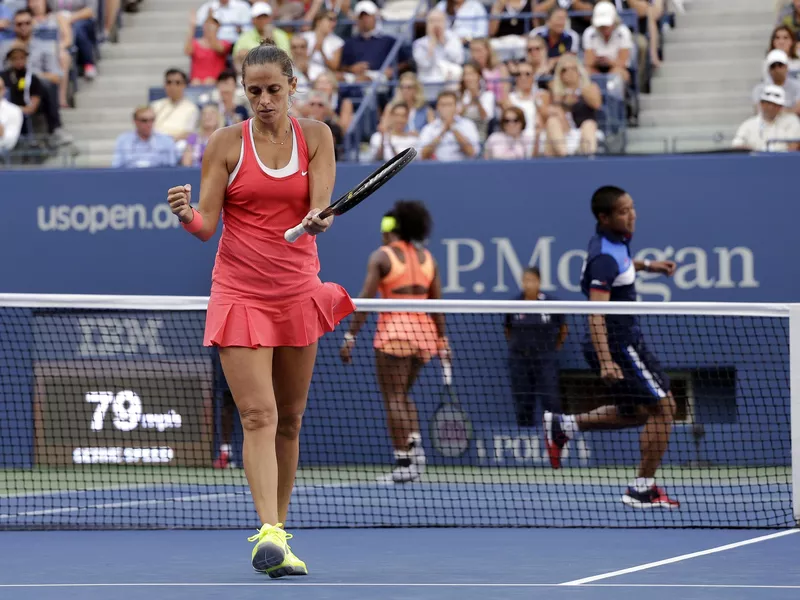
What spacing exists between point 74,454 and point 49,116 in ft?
13.4

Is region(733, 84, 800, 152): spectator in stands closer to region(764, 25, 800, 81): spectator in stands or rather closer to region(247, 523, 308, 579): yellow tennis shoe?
region(764, 25, 800, 81): spectator in stands

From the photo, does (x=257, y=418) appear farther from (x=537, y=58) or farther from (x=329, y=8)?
(x=329, y=8)

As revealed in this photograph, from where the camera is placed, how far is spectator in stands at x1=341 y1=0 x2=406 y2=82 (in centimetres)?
1375

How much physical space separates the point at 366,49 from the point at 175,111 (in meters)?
1.84

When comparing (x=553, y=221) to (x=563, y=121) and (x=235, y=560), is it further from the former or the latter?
(x=235, y=560)

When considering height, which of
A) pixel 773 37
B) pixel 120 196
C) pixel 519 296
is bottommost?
pixel 519 296

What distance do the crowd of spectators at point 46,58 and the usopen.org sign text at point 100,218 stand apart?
0.63 meters

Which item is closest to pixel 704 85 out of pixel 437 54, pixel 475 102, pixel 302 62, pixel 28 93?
pixel 475 102

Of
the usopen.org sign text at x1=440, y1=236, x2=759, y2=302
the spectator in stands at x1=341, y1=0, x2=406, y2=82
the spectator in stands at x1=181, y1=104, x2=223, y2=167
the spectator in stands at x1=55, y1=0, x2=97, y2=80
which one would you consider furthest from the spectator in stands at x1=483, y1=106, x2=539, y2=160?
the spectator in stands at x1=55, y1=0, x2=97, y2=80

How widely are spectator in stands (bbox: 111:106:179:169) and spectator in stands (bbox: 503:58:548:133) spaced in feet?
9.16

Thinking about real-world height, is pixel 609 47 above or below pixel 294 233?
above

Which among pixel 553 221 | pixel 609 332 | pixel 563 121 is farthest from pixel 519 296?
pixel 609 332

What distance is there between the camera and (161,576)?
5.85m

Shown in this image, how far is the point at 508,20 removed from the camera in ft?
46.4
